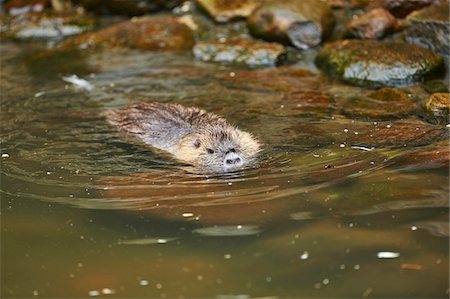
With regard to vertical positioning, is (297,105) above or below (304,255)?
below

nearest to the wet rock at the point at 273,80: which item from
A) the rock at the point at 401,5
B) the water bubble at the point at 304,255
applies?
the rock at the point at 401,5

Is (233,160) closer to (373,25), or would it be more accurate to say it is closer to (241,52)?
(241,52)

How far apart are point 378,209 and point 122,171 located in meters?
2.10

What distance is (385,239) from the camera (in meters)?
4.00

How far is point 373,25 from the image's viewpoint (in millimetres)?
8562

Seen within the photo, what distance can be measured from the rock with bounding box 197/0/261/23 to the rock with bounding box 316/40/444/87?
6.41ft

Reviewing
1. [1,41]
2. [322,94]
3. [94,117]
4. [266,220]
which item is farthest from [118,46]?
[266,220]

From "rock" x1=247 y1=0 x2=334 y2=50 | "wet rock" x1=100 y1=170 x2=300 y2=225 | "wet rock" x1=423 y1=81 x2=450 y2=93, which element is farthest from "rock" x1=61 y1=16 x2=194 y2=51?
"wet rock" x1=100 y1=170 x2=300 y2=225

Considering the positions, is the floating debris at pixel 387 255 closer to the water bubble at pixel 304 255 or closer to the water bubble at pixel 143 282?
the water bubble at pixel 304 255

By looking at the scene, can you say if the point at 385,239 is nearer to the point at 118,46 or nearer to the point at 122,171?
the point at 122,171

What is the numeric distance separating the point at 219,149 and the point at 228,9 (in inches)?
175

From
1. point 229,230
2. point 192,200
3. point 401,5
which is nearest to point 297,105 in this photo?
point 192,200

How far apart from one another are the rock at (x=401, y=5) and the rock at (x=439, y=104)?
2.70 metres

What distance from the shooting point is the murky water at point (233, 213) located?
3.71 metres
